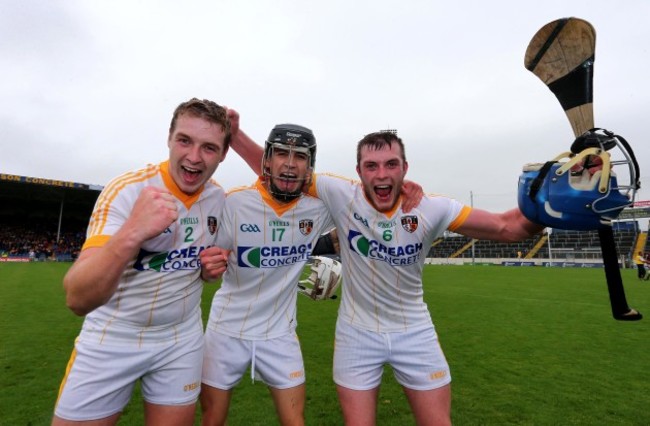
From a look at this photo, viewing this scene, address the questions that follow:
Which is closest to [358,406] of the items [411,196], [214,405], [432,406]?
[432,406]

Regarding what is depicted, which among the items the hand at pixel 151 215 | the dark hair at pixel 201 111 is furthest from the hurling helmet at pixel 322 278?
the hand at pixel 151 215

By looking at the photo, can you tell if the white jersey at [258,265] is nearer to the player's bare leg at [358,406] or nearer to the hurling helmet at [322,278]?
the player's bare leg at [358,406]

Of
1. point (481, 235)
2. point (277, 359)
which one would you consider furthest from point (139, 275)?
point (481, 235)

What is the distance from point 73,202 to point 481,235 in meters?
47.3

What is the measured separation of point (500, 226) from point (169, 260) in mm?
2335

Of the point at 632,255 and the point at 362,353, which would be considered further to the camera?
the point at 632,255

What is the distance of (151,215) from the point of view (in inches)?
67.7

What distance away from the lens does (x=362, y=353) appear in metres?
2.85

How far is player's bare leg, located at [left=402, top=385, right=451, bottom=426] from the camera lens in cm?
265

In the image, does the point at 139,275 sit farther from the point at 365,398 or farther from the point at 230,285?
the point at 365,398

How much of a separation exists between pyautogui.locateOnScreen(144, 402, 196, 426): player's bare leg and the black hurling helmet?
155 cm

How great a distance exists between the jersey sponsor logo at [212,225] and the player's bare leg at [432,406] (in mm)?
1826

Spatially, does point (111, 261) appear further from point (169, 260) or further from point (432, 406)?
point (432, 406)

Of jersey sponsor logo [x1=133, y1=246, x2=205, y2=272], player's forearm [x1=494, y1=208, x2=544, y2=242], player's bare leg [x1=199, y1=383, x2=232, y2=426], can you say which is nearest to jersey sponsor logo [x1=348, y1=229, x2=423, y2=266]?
player's forearm [x1=494, y1=208, x2=544, y2=242]
